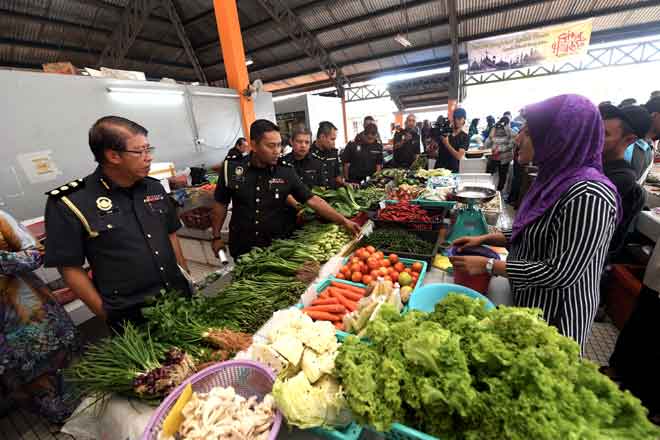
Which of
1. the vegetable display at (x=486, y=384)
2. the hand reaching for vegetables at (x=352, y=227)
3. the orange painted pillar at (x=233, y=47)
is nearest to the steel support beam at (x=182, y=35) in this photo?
the orange painted pillar at (x=233, y=47)

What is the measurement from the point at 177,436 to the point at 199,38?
14.9m

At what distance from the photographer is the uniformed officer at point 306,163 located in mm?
3701

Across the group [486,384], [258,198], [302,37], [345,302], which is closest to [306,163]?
[258,198]

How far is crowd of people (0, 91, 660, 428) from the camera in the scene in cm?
131

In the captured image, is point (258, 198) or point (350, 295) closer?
point (350, 295)

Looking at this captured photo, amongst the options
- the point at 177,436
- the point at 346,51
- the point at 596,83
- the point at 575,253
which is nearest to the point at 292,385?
the point at 177,436

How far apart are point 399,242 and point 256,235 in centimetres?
145

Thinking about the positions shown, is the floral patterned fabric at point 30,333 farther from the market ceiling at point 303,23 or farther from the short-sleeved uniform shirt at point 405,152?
the market ceiling at point 303,23

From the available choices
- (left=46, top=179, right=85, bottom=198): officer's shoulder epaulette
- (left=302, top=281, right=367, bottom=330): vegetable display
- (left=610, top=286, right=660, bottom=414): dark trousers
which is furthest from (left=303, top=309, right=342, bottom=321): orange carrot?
(left=610, top=286, right=660, bottom=414): dark trousers

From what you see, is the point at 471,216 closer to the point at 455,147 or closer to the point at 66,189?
the point at 66,189

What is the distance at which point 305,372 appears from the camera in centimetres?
101

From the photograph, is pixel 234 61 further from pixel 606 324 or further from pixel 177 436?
pixel 606 324

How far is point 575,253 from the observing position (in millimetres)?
1256

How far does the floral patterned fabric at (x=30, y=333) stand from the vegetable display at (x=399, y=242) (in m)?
2.48
